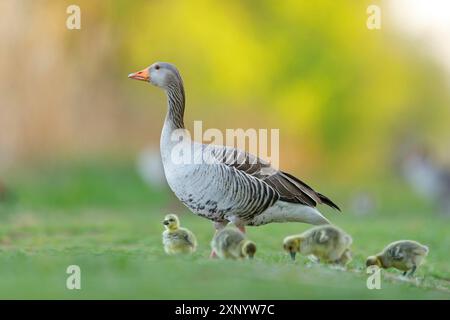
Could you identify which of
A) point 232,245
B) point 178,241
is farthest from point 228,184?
point 178,241

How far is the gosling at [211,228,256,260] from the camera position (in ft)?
18.9

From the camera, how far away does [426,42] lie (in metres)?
19.5

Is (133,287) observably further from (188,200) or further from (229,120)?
(229,120)

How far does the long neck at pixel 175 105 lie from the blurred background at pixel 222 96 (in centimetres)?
633

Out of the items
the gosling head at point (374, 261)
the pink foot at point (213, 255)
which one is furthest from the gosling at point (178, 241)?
the gosling head at point (374, 261)

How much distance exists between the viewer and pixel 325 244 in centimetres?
584

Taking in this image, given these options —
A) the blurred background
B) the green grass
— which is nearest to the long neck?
the green grass

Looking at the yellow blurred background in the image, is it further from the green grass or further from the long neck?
the long neck

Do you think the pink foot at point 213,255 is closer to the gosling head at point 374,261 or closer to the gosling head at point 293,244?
the gosling head at point 293,244

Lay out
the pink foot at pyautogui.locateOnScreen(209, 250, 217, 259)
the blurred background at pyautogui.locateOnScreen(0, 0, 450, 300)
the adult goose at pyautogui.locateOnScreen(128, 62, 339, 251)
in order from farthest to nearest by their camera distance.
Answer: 1. the blurred background at pyautogui.locateOnScreen(0, 0, 450, 300)
2. the adult goose at pyautogui.locateOnScreen(128, 62, 339, 251)
3. the pink foot at pyautogui.locateOnScreen(209, 250, 217, 259)

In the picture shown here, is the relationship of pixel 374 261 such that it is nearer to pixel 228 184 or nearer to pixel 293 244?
pixel 293 244

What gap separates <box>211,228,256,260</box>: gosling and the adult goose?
350mm

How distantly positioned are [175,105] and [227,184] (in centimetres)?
94

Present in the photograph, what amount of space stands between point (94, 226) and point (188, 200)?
12.9 ft
